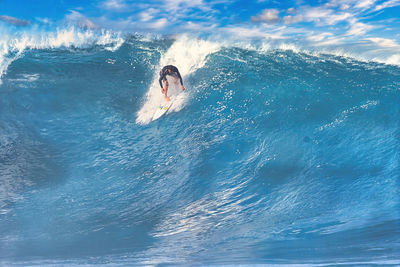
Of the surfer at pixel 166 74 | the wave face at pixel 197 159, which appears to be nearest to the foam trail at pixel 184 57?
the wave face at pixel 197 159

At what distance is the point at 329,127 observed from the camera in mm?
6516

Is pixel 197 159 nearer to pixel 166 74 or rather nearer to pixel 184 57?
pixel 166 74

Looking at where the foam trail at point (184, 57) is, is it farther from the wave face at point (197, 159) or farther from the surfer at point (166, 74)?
the surfer at point (166, 74)

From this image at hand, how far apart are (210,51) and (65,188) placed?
193 inches

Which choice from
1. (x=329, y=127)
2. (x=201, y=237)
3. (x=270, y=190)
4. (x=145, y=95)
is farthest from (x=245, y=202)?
(x=145, y=95)

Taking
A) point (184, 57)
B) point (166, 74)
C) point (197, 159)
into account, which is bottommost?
point (197, 159)

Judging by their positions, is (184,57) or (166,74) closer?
(166,74)

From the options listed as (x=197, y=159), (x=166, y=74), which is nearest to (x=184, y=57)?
(x=166, y=74)

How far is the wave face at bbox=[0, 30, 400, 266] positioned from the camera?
5504 mm

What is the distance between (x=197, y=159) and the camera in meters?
6.15

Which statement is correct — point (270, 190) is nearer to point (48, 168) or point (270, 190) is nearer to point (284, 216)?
point (284, 216)

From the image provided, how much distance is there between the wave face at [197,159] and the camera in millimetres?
5504

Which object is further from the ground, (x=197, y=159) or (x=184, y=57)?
(x=184, y=57)

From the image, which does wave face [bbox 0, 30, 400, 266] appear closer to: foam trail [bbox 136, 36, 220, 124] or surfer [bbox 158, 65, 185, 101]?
foam trail [bbox 136, 36, 220, 124]
